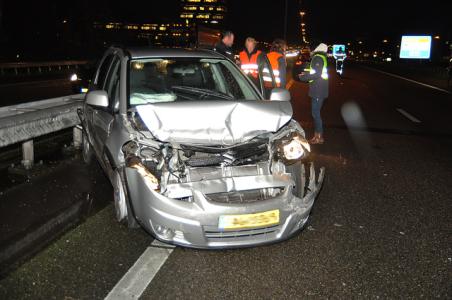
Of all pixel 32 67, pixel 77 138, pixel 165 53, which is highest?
pixel 165 53

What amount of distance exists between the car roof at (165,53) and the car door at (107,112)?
25cm

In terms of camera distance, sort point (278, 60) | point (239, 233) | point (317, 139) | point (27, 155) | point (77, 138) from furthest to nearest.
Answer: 1. point (278, 60)
2. point (317, 139)
3. point (77, 138)
4. point (27, 155)
5. point (239, 233)

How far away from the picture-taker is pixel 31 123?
586 cm

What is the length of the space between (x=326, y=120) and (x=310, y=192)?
7.50 metres

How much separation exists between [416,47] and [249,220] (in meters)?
53.5

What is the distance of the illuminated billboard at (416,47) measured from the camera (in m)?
50.0

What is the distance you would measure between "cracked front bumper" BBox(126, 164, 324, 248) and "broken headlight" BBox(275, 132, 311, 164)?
0.29 m

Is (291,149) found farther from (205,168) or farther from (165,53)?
(165,53)

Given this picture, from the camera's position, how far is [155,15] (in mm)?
89875

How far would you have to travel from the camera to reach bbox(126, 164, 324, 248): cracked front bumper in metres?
3.46

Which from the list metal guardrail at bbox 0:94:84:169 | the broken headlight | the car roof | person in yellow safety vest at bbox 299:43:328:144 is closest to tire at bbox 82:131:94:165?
metal guardrail at bbox 0:94:84:169

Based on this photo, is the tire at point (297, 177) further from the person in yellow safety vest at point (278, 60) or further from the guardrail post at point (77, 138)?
the person in yellow safety vest at point (278, 60)

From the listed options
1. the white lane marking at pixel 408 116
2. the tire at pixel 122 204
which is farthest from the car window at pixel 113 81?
the white lane marking at pixel 408 116

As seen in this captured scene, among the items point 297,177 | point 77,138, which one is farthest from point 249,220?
point 77,138
